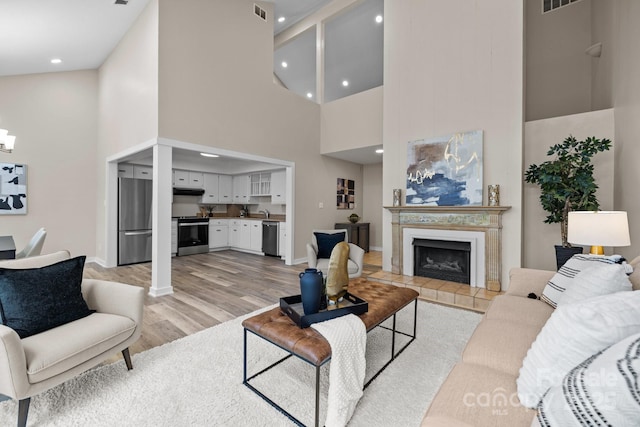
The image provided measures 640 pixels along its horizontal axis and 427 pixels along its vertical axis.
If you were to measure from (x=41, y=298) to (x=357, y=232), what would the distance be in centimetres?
572

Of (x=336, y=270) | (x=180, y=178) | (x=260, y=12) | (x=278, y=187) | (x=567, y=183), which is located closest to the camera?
(x=336, y=270)

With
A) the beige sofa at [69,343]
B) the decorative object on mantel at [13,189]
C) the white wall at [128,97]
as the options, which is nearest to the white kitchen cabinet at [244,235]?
the white wall at [128,97]

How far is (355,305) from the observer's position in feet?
5.80

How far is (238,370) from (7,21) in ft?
16.1

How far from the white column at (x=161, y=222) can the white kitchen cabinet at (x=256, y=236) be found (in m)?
2.90

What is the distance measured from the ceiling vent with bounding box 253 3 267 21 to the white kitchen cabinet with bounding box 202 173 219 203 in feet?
12.3

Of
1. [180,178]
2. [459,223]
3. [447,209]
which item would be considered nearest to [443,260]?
[459,223]

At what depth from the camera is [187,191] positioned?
6.72 meters

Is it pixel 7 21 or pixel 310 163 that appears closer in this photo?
pixel 7 21

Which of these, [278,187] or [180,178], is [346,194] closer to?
[278,187]

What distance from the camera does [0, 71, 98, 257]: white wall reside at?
478 cm

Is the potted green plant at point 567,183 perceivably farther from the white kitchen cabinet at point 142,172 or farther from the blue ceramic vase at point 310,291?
the white kitchen cabinet at point 142,172

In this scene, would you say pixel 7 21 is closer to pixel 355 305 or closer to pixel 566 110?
pixel 355 305

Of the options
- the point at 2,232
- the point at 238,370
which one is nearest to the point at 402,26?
the point at 238,370
